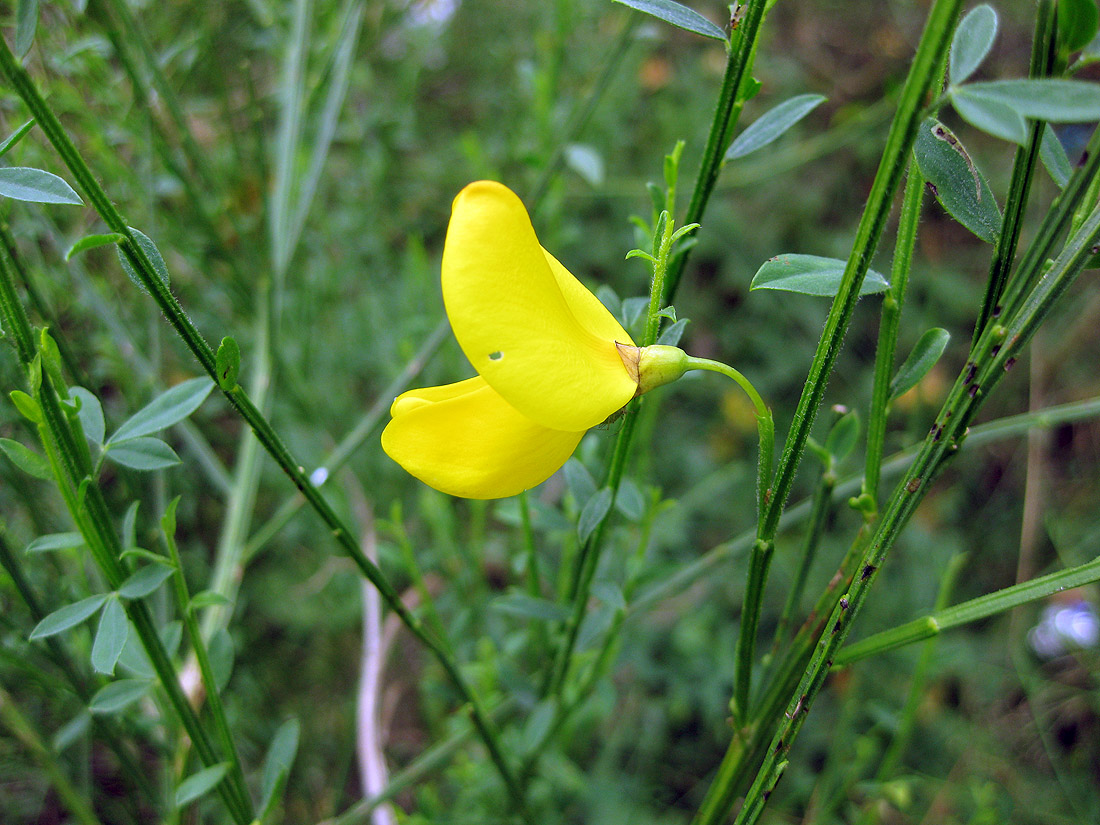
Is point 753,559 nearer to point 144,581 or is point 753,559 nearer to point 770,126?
point 770,126

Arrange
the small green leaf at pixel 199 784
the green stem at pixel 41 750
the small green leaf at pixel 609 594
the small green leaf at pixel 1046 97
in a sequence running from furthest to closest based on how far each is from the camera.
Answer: the green stem at pixel 41 750, the small green leaf at pixel 609 594, the small green leaf at pixel 199 784, the small green leaf at pixel 1046 97

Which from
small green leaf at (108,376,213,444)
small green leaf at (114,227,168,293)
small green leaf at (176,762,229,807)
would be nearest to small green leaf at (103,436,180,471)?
small green leaf at (108,376,213,444)

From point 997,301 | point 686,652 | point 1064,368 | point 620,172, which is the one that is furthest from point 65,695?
point 1064,368

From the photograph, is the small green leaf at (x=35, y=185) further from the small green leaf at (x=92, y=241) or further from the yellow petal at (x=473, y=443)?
the yellow petal at (x=473, y=443)

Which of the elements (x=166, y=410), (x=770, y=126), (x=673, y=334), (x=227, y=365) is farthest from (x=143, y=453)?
(x=770, y=126)

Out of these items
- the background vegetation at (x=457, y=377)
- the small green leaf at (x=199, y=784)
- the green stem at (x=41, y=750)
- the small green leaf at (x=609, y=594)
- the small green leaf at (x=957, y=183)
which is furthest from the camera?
the background vegetation at (x=457, y=377)

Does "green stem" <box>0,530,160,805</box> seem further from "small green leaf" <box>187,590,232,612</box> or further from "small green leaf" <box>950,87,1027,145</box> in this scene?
"small green leaf" <box>950,87,1027,145</box>

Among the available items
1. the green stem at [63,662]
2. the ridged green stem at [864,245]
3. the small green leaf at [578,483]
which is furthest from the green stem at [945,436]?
the green stem at [63,662]
